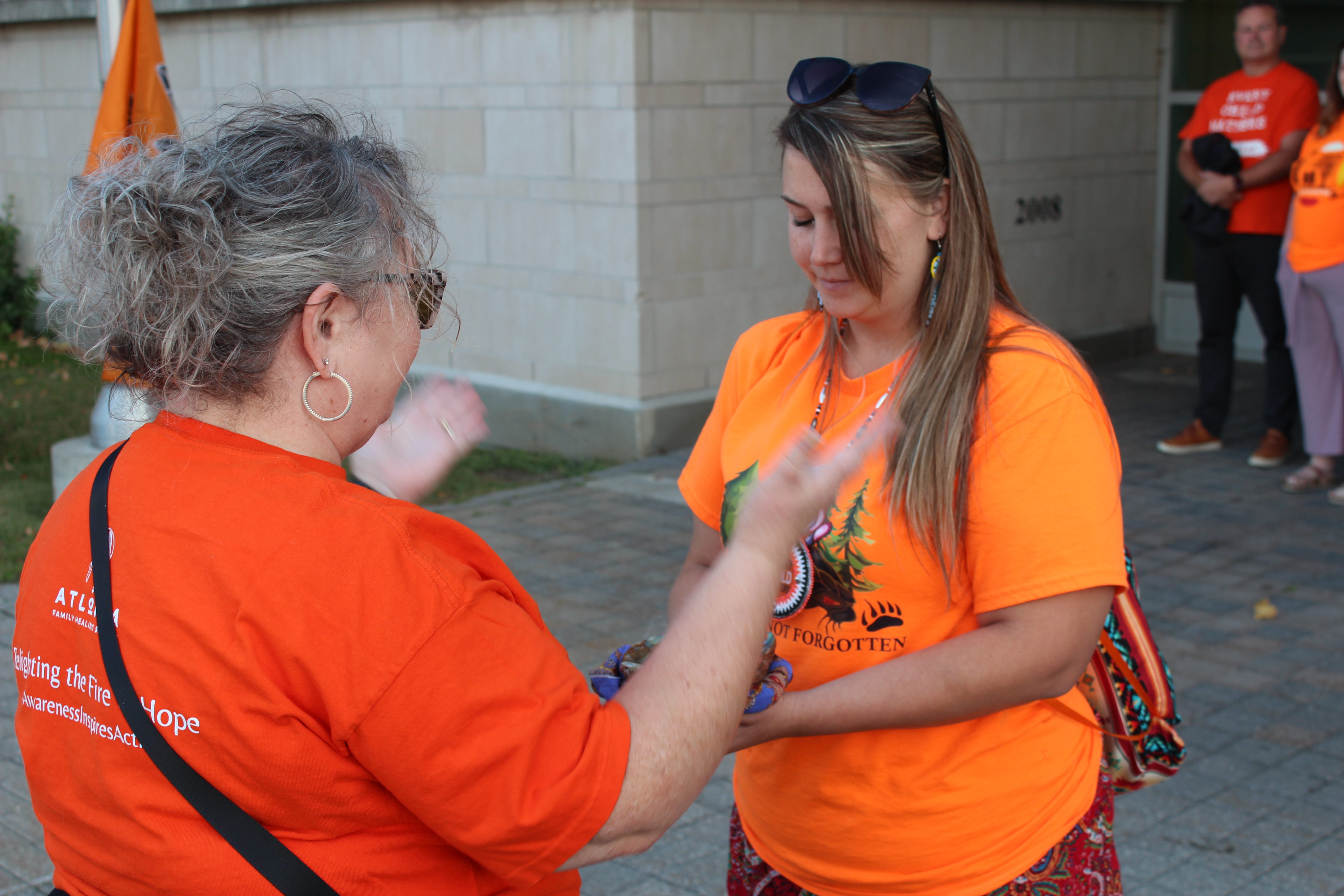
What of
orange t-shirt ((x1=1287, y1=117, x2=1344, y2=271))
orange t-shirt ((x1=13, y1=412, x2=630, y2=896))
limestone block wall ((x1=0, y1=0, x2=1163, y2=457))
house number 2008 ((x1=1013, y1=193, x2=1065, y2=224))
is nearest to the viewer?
orange t-shirt ((x1=13, y1=412, x2=630, y2=896))

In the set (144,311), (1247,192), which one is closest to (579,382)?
(1247,192)

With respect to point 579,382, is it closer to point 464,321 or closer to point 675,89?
point 464,321

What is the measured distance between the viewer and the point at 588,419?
7.66m

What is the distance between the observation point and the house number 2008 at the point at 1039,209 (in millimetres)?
9406

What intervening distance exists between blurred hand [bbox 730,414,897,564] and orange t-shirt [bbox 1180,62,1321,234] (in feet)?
21.2

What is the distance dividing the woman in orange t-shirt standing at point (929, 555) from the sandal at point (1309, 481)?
5.23m

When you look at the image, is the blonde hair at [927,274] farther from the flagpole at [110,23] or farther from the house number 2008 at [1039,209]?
the house number 2008 at [1039,209]

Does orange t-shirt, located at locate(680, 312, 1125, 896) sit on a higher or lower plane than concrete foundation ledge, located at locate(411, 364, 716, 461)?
higher

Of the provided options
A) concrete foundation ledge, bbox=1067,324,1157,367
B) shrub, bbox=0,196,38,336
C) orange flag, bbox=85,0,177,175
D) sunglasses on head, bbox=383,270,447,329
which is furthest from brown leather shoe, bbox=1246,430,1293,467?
shrub, bbox=0,196,38,336

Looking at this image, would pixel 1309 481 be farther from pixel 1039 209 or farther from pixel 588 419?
pixel 588 419

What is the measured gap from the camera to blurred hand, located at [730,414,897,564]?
1.49 m

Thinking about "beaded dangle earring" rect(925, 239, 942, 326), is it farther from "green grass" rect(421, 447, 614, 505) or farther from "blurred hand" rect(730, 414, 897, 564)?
"green grass" rect(421, 447, 614, 505)

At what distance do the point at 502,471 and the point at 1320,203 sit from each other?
459cm

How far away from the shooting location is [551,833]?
1.31 metres
